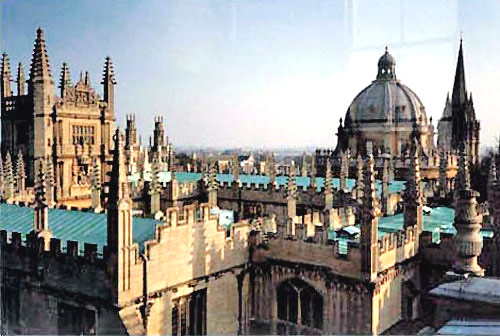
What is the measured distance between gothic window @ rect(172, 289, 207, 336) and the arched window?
0.82 meters

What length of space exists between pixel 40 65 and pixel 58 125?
1.75 meters

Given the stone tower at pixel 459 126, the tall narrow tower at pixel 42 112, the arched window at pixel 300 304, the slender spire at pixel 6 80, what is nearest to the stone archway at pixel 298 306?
the arched window at pixel 300 304

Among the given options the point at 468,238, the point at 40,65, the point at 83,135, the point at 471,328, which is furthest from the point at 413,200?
the point at 83,135

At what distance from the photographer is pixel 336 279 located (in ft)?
14.8

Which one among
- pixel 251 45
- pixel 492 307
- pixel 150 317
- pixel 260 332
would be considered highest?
pixel 251 45

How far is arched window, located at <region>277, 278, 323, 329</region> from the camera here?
476 cm

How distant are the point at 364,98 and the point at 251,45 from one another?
10.0 meters

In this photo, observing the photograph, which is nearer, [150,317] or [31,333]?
[150,317]

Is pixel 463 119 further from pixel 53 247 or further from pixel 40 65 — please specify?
pixel 53 247

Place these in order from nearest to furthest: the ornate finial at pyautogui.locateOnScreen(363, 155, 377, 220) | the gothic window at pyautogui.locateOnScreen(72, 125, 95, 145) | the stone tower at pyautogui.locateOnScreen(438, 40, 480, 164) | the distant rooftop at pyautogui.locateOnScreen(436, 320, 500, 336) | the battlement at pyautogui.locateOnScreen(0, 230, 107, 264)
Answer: the distant rooftop at pyautogui.locateOnScreen(436, 320, 500, 336), the battlement at pyautogui.locateOnScreen(0, 230, 107, 264), the ornate finial at pyautogui.locateOnScreen(363, 155, 377, 220), the stone tower at pyautogui.locateOnScreen(438, 40, 480, 164), the gothic window at pyautogui.locateOnScreen(72, 125, 95, 145)

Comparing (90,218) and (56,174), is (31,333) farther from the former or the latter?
(56,174)

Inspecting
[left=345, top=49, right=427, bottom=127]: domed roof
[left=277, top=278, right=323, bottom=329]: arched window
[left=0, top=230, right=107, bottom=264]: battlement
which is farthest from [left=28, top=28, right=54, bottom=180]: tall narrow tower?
[left=345, top=49, right=427, bottom=127]: domed roof

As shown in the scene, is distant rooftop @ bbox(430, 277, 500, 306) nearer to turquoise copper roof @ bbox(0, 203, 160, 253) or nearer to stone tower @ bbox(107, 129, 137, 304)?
stone tower @ bbox(107, 129, 137, 304)

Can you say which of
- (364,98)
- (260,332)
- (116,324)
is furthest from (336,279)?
(364,98)
